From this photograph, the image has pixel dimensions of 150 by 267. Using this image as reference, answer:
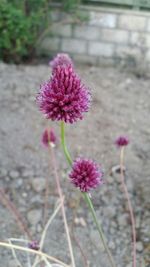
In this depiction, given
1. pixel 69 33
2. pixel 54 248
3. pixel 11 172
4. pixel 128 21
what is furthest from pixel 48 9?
pixel 54 248

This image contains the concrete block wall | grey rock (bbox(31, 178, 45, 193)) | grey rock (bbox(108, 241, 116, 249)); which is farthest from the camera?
the concrete block wall

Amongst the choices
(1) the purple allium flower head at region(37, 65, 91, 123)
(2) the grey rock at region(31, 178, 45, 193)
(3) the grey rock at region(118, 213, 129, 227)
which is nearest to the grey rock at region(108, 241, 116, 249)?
(3) the grey rock at region(118, 213, 129, 227)

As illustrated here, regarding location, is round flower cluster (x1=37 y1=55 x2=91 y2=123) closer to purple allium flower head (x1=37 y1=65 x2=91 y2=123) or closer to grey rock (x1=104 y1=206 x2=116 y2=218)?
purple allium flower head (x1=37 y1=65 x2=91 y2=123)

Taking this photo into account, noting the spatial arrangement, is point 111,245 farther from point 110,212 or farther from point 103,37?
point 103,37

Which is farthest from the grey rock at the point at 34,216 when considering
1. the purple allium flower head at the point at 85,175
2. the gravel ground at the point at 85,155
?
the purple allium flower head at the point at 85,175

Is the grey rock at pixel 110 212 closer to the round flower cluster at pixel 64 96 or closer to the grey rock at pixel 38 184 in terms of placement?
the grey rock at pixel 38 184
